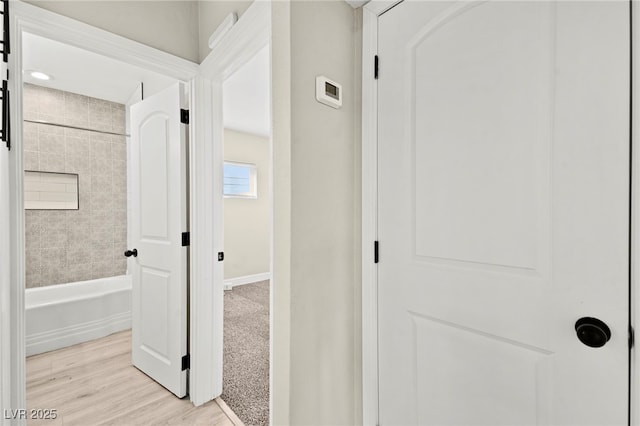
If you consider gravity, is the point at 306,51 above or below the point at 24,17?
below

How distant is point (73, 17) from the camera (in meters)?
1.48

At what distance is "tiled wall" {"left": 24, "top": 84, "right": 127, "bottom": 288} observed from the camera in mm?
3135

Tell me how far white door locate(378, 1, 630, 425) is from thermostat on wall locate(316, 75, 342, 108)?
0.18m

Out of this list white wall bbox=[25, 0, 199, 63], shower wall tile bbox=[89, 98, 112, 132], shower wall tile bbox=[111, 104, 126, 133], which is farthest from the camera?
shower wall tile bbox=[111, 104, 126, 133]

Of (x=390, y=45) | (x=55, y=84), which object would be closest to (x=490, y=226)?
(x=390, y=45)

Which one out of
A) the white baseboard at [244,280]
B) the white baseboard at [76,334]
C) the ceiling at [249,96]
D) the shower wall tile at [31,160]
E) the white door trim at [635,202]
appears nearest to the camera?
the white door trim at [635,202]

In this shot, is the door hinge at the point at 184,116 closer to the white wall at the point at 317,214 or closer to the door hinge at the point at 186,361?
the white wall at the point at 317,214

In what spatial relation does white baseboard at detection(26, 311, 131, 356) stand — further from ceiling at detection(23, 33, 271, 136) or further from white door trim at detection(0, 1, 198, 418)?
ceiling at detection(23, 33, 271, 136)

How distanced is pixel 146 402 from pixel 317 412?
1407mm

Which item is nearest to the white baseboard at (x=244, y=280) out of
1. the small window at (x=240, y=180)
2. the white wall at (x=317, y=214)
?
the small window at (x=240, y=180)

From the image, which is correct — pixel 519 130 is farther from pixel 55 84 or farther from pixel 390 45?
pixel 55 84

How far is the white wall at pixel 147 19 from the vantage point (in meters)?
1.49

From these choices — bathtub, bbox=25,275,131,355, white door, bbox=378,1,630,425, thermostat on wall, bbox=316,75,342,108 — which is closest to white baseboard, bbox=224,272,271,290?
bathtub, bbox=25,275,131,355

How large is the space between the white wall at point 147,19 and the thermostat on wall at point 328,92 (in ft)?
3.94
